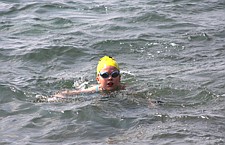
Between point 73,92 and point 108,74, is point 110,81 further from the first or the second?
point 73,92

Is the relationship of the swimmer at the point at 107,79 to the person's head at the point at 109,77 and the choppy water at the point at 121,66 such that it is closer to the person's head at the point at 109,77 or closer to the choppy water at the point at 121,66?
the person's head at the point at 109,77

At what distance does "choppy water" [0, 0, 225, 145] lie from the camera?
847 cm

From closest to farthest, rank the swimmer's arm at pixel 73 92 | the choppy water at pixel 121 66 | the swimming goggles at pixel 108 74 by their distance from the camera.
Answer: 1. the choppy water at pixel 121 66
2. the swimming goggles at pixel 108 74
3. the swimmer's arm at pixel 73 92

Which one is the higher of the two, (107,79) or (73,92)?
(107,79)

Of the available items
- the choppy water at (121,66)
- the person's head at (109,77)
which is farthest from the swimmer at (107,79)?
the choppy water at (121,66)

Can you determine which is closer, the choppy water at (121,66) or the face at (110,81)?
the choppy water at (121,66)

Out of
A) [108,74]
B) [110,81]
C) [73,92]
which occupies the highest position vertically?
[108,74]

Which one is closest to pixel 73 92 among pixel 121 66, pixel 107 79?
pixel 107 79

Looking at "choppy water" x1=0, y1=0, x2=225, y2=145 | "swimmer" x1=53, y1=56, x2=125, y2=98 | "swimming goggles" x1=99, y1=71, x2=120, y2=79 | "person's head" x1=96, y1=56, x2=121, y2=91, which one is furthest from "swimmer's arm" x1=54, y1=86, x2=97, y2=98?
"swimming goggles" x1=99, y1=71, x2=120, y2=79

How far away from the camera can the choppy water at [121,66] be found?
8469 mm

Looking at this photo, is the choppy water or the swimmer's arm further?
the swimmer's arm

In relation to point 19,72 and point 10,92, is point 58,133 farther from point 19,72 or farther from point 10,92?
point 19,72

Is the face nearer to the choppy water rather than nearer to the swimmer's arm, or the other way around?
Result: the choppy water

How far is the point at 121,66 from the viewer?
12.9 metres
